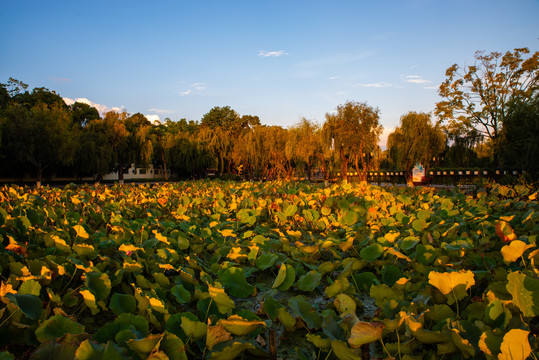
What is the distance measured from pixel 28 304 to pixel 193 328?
0.52 meters

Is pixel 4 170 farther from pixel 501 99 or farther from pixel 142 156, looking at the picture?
pixel 501 99

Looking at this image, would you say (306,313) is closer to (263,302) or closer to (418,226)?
(263,302)

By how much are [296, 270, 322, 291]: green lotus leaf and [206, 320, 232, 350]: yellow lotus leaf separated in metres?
0.67

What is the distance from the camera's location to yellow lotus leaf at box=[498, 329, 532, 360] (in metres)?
0.66

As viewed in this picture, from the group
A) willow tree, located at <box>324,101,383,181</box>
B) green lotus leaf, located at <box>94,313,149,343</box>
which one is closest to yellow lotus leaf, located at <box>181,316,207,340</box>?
green lotus leaf, located at <box>94,313,149,343</box>

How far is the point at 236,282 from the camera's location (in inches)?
52.1

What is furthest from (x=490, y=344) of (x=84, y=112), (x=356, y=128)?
(x=84, y=112)

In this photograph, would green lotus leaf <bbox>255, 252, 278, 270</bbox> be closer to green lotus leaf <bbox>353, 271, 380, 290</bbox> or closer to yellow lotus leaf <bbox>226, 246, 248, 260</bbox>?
yellow lotus leaf <bbox>226, 246, 248, 260</bbox>

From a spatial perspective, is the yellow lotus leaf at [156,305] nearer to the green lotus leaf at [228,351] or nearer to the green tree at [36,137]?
the green lotus leaf at [228,351]

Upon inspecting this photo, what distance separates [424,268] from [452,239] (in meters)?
0.66

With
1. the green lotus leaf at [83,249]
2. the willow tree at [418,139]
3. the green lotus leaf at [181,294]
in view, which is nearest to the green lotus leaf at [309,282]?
the green lotus leaf at [181,294]

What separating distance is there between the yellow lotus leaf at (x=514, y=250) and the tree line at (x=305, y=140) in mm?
13571

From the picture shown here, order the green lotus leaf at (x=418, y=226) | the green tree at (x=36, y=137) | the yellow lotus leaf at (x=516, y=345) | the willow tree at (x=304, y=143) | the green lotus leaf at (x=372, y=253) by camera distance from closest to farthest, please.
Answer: the yellow lotus leaf at (x=516, y=345), the green lotus leaf at (x=372, y=253), the green lotus leaf at (x=418, y=226), the green tree at (x=36, y=137), the willow tree at (x=304, y=143)

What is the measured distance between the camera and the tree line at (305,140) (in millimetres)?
19109
